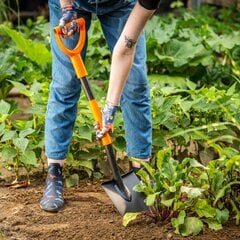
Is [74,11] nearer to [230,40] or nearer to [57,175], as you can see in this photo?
[57,175]

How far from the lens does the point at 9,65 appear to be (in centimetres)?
529

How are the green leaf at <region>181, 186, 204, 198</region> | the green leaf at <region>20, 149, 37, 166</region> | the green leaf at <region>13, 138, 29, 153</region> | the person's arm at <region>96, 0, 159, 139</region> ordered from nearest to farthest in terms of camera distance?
the person's arm at <region>96, 0, 159, 139</region> < the green leaf at <region>181, 186, 204, 198</region> < the green leaf at <region>13, 138, 29, 153</region> < the green leaf at <region>20, 149, 37, 166</region>

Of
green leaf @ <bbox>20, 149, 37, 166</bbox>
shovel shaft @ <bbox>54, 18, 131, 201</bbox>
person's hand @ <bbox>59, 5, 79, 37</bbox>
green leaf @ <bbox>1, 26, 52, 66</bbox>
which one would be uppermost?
person's hand @ <bbox>59, 5, 79, 37</bbox>

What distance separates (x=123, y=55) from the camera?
3.52m

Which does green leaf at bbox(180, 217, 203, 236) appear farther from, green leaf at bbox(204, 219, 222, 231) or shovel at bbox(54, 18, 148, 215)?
shovel at bbox(54, 18, 148, 215)

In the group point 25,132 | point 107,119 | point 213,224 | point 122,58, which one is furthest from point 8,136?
point 213,224

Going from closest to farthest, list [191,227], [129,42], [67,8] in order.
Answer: [129,42]
[191,227]
[67,8]

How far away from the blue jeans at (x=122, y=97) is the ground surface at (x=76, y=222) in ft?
0.93

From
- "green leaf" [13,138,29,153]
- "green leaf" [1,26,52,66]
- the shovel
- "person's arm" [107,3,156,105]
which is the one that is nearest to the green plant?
the shovel

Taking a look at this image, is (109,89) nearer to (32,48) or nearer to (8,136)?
(8,136)

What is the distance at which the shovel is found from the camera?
3691 mm

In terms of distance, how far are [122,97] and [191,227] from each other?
76 centimetres

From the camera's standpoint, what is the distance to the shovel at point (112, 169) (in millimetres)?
3691

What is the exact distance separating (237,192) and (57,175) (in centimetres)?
94
